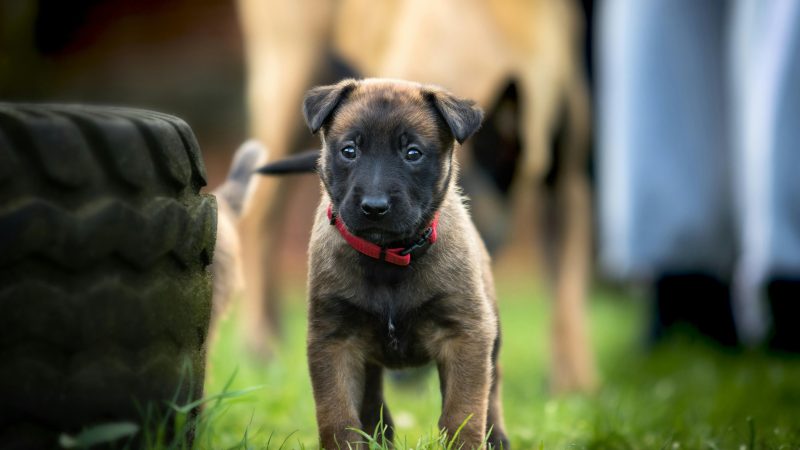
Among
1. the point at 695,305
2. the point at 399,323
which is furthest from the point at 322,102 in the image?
the point at 695,305

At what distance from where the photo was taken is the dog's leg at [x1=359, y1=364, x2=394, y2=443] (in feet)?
8.80

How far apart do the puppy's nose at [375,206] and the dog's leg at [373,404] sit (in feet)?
1.62

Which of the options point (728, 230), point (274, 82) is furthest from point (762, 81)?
point (274, 82)

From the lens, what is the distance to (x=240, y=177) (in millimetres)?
3385

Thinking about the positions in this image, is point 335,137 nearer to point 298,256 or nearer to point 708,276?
point 708,276

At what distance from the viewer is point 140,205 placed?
6.42 ft

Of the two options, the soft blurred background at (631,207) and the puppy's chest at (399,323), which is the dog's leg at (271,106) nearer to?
the soft blurred background at (631,207)

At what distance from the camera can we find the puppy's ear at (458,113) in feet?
8.27

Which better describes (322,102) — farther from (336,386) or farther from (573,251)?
(573,251)

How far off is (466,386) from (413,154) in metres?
0.61

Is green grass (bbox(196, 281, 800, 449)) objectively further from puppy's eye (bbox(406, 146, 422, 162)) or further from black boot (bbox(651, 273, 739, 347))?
puppy's eye (bbox(406, 146, 422, 162))

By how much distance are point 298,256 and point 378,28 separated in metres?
6.78

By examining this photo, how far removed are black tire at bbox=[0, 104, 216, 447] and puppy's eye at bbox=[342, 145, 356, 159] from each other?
61 cm

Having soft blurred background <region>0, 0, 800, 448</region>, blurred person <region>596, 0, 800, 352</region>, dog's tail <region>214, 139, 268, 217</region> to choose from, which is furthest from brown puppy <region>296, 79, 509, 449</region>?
blurred person <region>596, 0, 800, 352</region>
